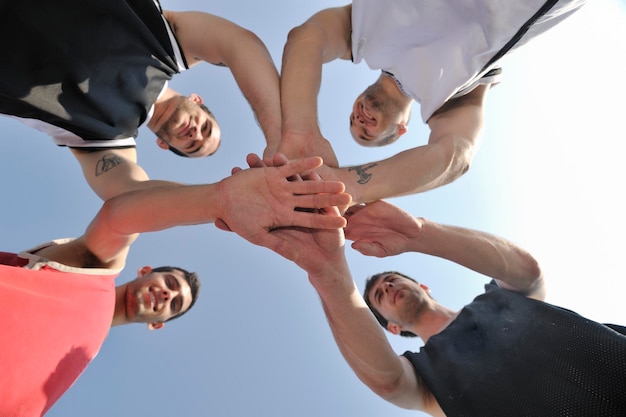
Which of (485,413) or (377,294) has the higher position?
(377,294)

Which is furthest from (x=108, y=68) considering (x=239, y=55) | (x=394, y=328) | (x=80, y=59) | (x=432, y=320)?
(x=394, y=328)

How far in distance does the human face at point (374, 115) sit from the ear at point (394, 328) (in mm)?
1412

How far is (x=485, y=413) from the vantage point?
1.43m

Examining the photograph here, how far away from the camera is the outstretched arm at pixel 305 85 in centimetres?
165

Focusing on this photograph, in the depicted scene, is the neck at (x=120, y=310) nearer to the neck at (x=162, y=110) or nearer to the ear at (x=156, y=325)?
the ear at (x=156, y=325)

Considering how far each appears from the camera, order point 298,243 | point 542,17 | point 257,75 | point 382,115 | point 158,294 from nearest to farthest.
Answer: point 542,17 < point 298,243 < point 257,75 < point 382,115 < point 158,294

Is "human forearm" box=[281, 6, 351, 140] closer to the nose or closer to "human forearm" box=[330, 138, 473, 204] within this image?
"human forearm" box=[330, 138, 473, 204]

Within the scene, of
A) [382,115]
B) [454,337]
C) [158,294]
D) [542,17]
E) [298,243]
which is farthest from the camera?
[158,294]

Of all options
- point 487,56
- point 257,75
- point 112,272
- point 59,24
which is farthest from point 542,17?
point 112,272

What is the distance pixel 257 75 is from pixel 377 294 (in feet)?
A: 6.52

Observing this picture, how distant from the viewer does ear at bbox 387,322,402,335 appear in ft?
10.00

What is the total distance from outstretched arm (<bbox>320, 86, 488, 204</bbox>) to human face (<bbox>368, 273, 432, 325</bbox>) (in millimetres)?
1349

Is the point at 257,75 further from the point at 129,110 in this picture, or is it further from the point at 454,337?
the point at 454,337

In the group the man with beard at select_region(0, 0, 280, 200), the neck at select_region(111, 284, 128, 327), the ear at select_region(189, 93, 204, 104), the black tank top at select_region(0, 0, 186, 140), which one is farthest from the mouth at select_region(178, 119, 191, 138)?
the neck at select_region(111, 284, 128, 327)
